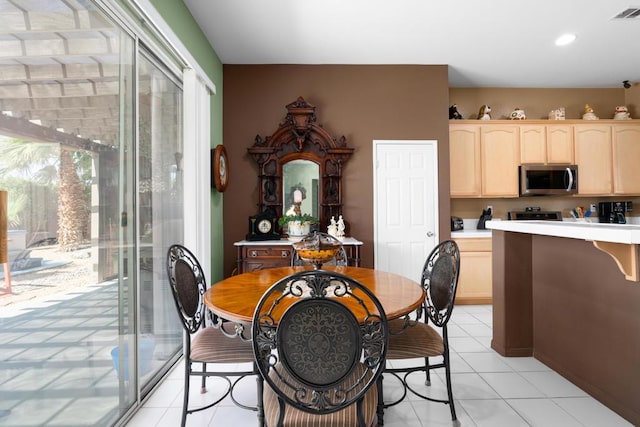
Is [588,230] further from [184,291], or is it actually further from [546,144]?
[546,144]

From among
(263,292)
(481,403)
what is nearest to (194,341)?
(263,292)

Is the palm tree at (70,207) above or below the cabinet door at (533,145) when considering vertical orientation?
below

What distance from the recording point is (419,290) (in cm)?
179

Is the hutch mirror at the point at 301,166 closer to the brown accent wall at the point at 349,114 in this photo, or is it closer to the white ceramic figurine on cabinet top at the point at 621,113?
the brown accent wall at the point at 349,114

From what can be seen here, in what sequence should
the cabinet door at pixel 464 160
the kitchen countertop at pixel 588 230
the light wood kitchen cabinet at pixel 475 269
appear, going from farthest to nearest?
the cabinet door at pixel 464 160 < the light wood kitchen cabinet at pixel 475 269 < the kitchen countertop at pixel 588 230

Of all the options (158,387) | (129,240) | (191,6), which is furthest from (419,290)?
(191,6)

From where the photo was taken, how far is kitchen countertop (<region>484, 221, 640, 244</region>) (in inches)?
62.4

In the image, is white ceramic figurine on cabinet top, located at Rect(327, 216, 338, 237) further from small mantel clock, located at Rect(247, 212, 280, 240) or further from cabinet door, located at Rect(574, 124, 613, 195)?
cabinet door, located at Rect(574, 124, 613, 195)

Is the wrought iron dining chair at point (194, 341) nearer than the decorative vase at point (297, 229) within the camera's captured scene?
Yes

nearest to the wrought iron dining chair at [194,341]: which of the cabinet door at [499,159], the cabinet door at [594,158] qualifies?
the cabinet door at [499,159]

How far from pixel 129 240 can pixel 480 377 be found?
8.12ft

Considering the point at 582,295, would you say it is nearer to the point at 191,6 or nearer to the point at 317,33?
the point at 317,33

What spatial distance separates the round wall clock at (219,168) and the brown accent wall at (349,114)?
267 mm

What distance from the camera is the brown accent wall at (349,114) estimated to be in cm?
386
